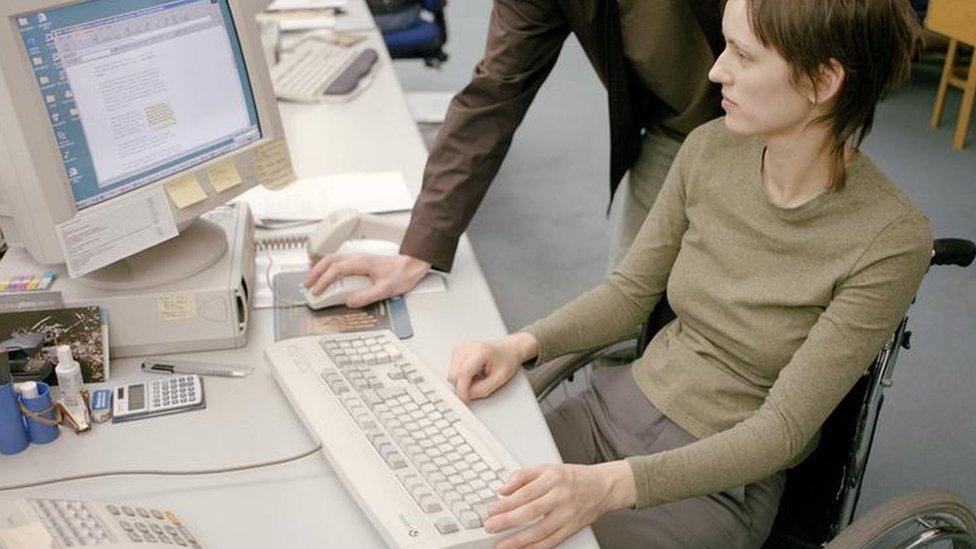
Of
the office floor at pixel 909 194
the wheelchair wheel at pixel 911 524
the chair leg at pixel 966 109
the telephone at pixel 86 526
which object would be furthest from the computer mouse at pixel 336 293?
the chair leg at pixel 966 109

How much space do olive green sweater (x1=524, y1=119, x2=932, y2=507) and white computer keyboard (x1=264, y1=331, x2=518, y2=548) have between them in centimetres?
19

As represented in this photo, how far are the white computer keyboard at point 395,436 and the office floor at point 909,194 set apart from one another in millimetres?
1230

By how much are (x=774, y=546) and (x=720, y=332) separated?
314 millimetres

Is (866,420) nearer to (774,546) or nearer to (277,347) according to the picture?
(774,546)

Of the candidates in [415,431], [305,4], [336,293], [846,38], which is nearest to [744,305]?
[846,38]

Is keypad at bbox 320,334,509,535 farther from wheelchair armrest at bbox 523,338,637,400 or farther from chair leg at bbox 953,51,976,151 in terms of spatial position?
chair leg at bbox 953,51,976,151

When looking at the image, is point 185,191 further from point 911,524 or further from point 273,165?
point 911,524

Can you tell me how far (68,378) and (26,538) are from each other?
327mm

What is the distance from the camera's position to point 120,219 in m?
1.29

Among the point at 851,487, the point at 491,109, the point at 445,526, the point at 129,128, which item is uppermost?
the point at 129,128

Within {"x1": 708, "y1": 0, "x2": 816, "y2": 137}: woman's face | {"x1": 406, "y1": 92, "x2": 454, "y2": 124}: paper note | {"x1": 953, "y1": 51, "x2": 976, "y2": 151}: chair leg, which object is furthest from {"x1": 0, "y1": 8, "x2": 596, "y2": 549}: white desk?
{"x1": 953, "y1": 51, "x2": 976, "y2": 151}: chair leg

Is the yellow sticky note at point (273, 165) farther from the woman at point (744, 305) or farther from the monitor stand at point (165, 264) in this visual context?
the woman at point (744, 305)

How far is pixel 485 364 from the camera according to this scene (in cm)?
131

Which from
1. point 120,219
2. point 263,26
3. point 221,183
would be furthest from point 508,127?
point 263,26
